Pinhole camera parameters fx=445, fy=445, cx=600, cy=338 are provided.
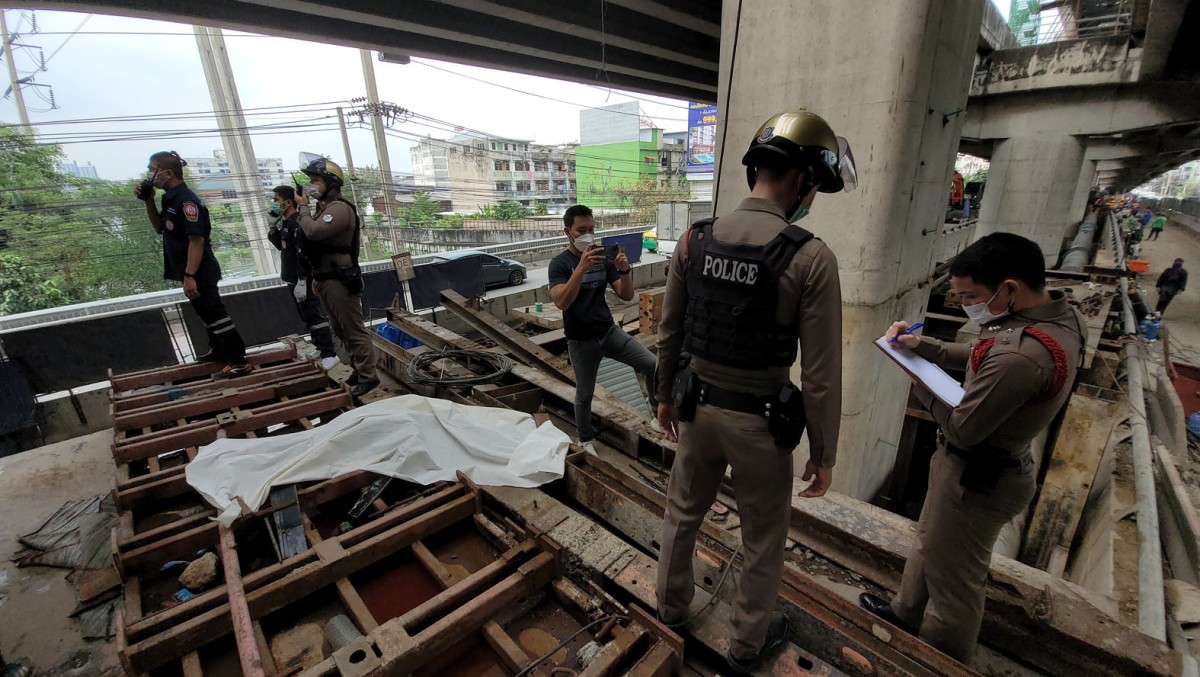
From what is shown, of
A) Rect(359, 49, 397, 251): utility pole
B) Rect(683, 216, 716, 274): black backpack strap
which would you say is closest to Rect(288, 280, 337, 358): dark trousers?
Rect(683, 216, 716, 274): black backpack strap

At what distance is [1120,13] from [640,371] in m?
15.1

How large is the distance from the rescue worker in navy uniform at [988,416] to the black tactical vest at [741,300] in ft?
2.53

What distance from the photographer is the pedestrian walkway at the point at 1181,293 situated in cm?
1257

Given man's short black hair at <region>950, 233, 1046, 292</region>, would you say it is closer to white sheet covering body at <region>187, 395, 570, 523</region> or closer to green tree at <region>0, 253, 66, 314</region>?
white sheet covering body at <region>187, 395, 570, 523</region>

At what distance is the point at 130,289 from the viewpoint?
68.0 feet

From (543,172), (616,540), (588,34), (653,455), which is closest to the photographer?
(616,540)

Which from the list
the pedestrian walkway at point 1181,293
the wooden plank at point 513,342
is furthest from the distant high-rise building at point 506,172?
the wooden plank at point 513,342

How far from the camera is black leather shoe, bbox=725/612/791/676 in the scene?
174cm

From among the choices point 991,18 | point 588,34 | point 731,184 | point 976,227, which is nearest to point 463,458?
point 731,184

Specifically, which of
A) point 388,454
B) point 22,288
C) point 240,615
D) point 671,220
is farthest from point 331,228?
point 22,288

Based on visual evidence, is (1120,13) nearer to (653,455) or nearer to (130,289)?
(653,455)

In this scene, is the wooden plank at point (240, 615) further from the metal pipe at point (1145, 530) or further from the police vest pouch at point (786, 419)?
the metal pipe at point (1145, 530)

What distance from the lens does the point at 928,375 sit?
193cm

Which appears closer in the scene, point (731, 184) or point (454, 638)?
point (454, 638)
